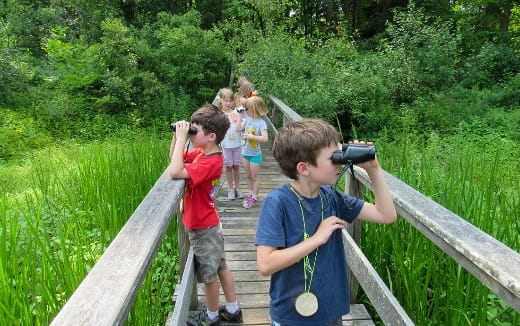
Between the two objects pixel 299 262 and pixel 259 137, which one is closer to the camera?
pixel 299 262

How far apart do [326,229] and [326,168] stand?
22 cm

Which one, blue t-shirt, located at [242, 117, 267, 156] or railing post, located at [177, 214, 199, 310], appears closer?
railing post, located at [177, 214, 199, 310]

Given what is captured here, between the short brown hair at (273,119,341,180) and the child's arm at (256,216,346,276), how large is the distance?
0.78ft

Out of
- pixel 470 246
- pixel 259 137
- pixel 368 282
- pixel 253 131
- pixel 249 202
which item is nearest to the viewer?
pixel 470 246

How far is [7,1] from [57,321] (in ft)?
66.5

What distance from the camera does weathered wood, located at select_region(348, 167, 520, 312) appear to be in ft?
3.71

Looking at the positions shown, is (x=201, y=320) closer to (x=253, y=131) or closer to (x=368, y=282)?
(x=368, y=282)

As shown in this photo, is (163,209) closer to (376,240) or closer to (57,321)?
(57,321)

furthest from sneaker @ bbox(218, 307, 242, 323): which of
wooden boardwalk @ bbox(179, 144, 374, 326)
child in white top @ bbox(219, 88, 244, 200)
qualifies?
child in white top @ bbox(219, 88, 244, 200)

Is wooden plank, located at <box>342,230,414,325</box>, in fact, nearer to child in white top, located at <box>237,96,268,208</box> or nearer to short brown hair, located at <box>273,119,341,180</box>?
short brown hair, located at <box>273,119,341,180</box>

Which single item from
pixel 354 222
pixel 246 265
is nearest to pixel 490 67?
pixel 246 265

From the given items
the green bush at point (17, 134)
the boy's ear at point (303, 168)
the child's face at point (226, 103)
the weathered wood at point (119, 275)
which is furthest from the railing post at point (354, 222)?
the green bush at point (17, 134)

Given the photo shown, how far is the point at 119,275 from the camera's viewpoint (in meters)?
1.19

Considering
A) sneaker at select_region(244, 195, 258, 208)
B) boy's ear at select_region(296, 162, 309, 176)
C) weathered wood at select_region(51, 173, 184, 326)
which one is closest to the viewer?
weathered wood at select_region(51, 173, 184, 326)
